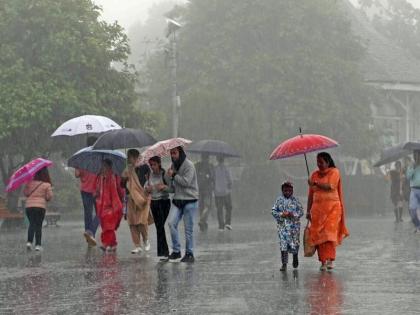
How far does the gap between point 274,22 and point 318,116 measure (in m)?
4.09

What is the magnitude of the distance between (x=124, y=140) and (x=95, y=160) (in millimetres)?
1703

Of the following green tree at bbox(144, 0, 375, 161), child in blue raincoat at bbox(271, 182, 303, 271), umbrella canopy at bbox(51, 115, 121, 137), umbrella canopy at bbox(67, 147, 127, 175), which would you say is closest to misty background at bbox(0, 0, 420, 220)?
green tree at bbox(144, 0, 375, 161)

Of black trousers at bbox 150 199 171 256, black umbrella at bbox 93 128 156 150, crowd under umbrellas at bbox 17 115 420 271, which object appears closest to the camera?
crowd under umbrellas at bbox 17 115 420 271

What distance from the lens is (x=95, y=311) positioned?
1005cm

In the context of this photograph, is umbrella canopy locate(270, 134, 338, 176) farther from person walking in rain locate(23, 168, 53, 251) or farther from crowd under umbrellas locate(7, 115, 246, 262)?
person walking in rain locate(23, 168, 53, 251)

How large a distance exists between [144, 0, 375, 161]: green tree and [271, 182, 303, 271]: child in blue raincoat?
2808 centimetres

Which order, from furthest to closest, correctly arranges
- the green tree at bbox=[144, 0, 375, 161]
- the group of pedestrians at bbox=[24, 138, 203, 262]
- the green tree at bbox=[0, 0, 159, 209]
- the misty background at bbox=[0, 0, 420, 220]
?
the green tree at bbox=[144, 0, 375, 161] → the misty background at bbox=[0, 0, 420, 220] → the green tree at bbox=[0, 0, 159, 209] → the group of pedestrians at bbox=[24, 138, 203, 262]

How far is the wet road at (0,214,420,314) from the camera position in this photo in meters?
10.3

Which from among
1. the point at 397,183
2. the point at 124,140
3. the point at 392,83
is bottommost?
the point at 397,183

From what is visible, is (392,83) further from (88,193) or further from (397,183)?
(88,193)

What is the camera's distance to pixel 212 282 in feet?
41.1

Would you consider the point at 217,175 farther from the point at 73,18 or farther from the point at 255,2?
the point at 255,2

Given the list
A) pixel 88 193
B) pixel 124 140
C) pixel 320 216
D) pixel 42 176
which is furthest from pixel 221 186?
pixel 320 216

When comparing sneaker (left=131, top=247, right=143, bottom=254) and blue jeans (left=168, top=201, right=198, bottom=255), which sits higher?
blue jeans (left=168, top=201, right=198, bottom=255)
